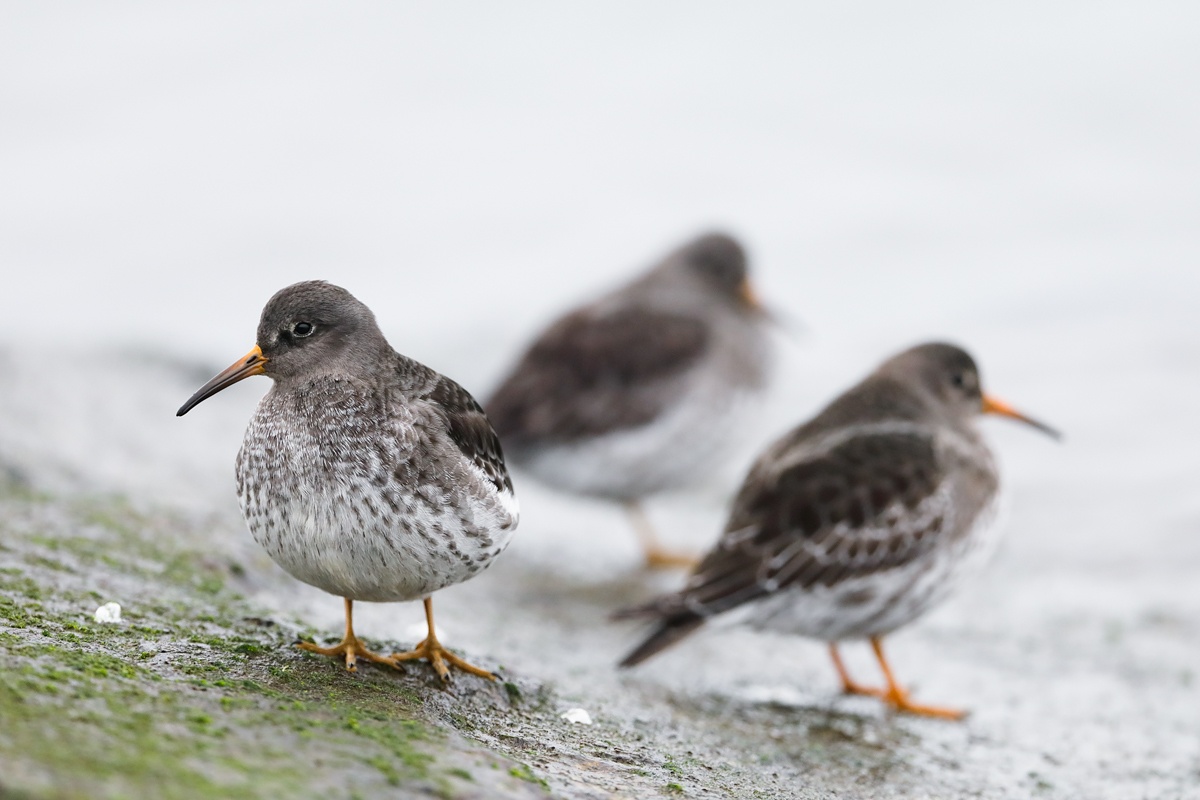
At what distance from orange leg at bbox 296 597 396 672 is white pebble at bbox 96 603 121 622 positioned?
0.61 metres

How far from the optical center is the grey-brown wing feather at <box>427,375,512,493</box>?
4.67 metres

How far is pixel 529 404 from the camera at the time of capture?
9875 millimetres

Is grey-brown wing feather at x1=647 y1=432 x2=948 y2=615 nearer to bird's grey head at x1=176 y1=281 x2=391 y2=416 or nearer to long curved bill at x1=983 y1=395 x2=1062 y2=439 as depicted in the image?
long curved bill at x1=983 y1=395 x2=1062 y2=439

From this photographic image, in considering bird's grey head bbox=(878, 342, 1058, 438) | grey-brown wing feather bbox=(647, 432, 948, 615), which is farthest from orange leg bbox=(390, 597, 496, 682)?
bird's grey head bbox=(878, 342, 1058, 438)

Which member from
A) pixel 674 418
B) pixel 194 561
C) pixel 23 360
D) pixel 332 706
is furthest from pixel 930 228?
pixel 332 706

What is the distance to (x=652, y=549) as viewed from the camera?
992 centimetres

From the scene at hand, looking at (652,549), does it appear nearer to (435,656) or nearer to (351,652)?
(435,656)

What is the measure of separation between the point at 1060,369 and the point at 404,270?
7435mm

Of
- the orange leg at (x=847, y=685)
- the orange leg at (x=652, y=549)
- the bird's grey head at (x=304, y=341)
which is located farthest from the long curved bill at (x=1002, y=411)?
the bird's grey head at (x=304, y=341)

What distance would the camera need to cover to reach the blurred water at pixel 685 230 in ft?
29.3

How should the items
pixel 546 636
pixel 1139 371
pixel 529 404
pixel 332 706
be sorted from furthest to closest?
pixel 1139 371 → pixel 529 404 → pixel 546 636 → pixel 332 706


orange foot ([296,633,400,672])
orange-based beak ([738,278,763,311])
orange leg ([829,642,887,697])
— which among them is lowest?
orange leg ([829,642,887,697])

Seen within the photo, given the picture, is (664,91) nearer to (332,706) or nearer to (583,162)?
(583,162)

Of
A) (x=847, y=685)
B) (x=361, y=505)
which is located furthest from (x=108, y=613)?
(x=847, y=685)
